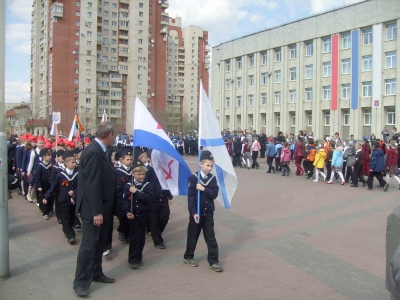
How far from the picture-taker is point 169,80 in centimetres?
11962

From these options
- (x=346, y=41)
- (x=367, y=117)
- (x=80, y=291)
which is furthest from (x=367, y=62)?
(x=80, y=291)

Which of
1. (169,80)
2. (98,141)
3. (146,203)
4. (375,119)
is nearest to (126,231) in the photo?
(146,203)

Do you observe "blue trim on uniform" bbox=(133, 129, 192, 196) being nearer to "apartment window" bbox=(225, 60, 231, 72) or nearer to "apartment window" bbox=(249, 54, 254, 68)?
"apartment window" bbox=(249, 54, 254, 68)

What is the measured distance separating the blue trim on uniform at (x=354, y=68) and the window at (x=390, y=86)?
303 centimetres

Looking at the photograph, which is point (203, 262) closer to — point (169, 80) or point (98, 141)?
point (98, 141)

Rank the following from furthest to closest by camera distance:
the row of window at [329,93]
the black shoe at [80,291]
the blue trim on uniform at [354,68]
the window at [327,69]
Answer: the window at [327,69]
the blue trim on uniform at [354,68]
the row of window at [329,93]
the black shoe at [80,291]

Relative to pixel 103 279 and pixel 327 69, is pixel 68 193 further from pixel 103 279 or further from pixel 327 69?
pixel 327 69

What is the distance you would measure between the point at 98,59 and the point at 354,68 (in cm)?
5924

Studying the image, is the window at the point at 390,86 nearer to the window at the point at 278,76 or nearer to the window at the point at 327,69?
the window at the point at 327,69

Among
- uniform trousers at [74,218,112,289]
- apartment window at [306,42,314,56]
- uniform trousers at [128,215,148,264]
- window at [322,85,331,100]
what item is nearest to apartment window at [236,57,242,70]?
apartment window at [306,42,314,56]

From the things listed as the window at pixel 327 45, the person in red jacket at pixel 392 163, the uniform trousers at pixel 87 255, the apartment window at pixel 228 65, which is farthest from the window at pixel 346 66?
the uniform trousers at pixel 87 255

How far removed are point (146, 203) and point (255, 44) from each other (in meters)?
49.9

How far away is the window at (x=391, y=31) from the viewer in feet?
127

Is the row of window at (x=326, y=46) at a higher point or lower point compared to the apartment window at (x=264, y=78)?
higher
